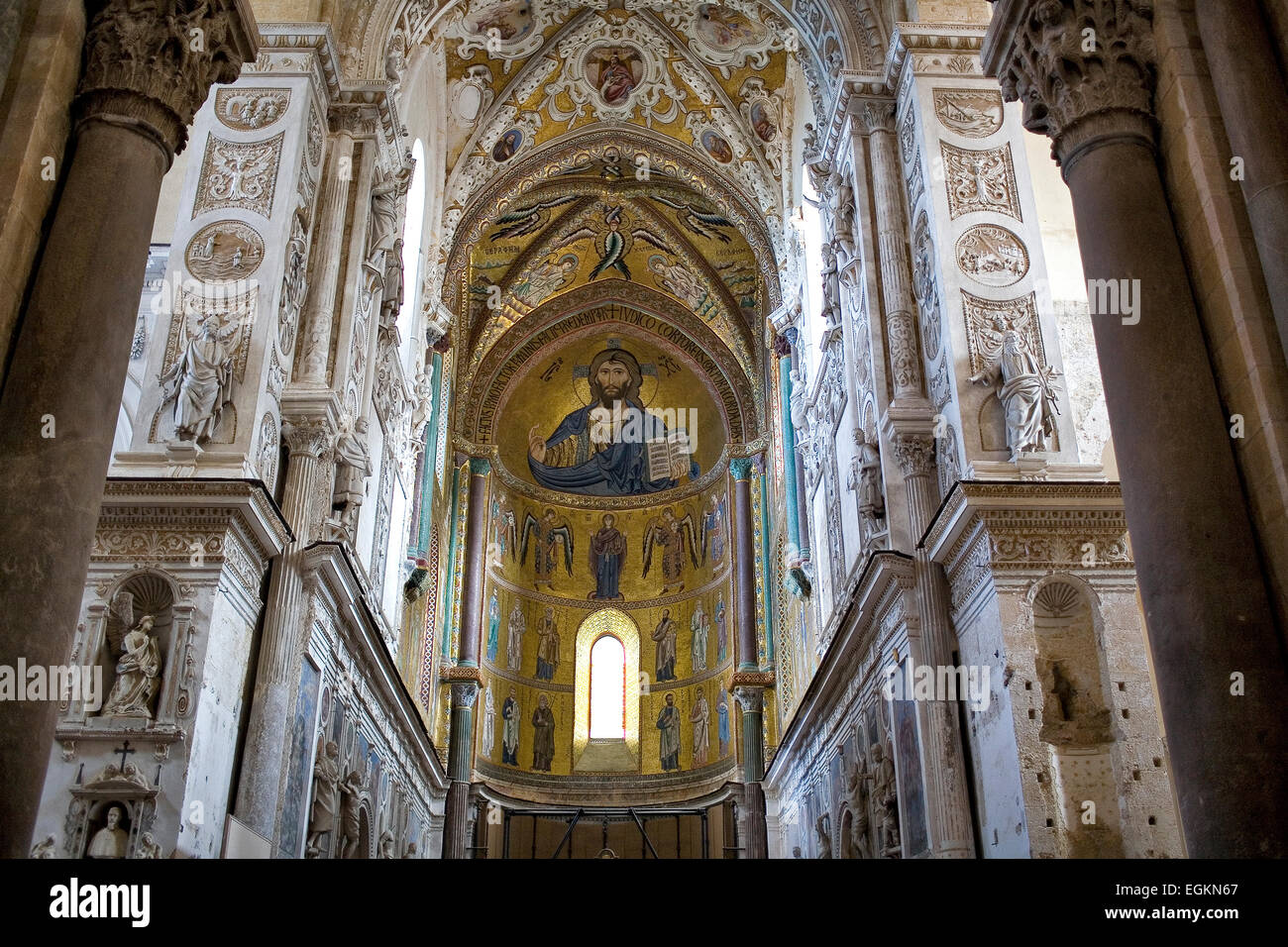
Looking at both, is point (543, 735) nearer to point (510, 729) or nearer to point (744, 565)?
point (510, 729)

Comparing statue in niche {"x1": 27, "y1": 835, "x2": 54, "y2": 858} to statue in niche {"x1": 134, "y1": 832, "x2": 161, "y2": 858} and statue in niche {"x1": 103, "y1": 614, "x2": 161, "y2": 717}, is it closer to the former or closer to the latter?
statue in niche {"x1": 134, "y1": 832, "x2": 161, "y2": 858}

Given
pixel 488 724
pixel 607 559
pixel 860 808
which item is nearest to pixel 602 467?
pixel 607 559

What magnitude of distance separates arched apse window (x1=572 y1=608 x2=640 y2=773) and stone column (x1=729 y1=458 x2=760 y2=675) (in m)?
3.49

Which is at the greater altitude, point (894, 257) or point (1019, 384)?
point (894, 257)

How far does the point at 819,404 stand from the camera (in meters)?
→ 18.3

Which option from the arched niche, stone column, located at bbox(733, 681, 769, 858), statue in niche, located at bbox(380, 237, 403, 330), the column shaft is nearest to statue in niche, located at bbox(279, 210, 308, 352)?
statue in niche, located at bbox(380, 237, 403, 330)

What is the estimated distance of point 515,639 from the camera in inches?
1058

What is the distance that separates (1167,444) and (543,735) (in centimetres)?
2187

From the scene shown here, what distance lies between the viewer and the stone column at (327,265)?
13094mm

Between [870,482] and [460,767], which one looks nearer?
[870,482]

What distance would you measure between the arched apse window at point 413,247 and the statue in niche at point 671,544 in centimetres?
1006

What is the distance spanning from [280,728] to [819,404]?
964 centimetres

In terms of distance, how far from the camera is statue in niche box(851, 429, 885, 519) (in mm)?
13250

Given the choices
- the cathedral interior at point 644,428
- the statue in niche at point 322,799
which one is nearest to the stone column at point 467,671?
the cathedral interior at point 644,428
